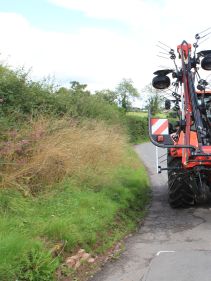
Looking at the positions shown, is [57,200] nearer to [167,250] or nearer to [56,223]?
[56,223]

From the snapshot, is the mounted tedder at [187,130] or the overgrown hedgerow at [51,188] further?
the mounted tedder at [187,130]

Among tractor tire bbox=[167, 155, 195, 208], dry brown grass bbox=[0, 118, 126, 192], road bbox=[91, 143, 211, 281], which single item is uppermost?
dry brown grass bbox=[0, 118, 126, 192]

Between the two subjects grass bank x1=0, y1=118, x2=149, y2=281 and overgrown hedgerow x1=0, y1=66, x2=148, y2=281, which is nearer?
grass bank x1=0, y1=118, x2=149, y2=281

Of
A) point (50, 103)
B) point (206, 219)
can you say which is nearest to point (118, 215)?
point (206, 219)

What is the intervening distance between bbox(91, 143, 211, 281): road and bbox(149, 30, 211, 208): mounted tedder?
0.58 meters

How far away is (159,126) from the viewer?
8734mm

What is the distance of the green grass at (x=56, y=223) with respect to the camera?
16.7 ft

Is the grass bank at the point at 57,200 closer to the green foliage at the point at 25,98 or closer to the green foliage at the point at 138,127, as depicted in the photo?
the green foliage at the point at 25,98

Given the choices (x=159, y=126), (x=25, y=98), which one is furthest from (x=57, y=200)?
Answer: (x=25, y=98)

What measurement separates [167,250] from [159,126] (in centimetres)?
291

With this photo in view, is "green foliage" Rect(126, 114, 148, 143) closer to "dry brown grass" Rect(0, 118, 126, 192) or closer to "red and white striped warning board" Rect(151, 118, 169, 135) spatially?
"dry brown grass" Rect(0, 118, 126, 192)

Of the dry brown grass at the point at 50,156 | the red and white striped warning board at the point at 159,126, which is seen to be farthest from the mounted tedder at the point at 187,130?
the dry brown grass at the point at 50,156

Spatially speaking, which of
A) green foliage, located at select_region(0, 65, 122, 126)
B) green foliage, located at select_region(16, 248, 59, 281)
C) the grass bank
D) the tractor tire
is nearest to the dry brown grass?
the grass bank

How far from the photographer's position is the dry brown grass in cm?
783
